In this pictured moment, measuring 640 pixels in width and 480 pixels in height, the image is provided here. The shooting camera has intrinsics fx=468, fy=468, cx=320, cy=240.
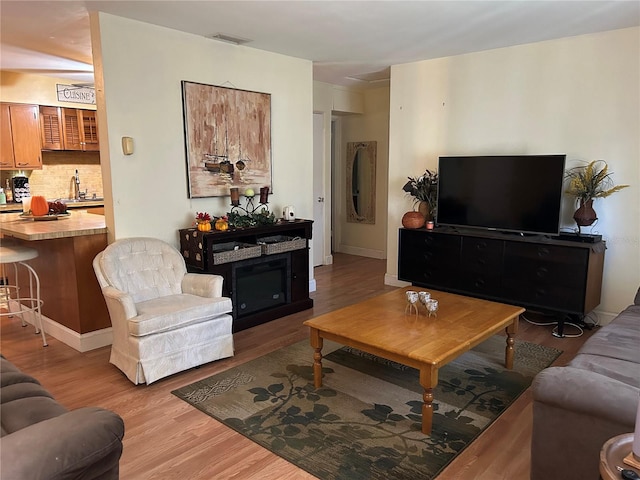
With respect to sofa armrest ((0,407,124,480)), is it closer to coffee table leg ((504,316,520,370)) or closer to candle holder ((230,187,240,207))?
coffee table leg ((504,316,520,370))

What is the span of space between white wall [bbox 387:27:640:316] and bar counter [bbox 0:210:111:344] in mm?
3367

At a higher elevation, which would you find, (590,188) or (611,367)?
(590,188)

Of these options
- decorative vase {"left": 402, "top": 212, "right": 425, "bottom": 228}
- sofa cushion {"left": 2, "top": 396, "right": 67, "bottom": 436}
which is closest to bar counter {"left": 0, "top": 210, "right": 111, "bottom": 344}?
sofa cushion {"left": 2, "top": 396, "right": 67, "bottom": 436}

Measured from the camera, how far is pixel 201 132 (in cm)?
400

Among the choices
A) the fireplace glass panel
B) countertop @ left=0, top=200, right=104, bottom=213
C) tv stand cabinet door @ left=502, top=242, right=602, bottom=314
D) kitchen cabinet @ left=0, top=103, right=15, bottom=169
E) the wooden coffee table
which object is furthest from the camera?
kitchen cabinet @ left=0, top=103, right=15, bottom=169

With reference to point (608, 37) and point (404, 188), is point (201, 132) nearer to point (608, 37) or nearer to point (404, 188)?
point (404, 188)

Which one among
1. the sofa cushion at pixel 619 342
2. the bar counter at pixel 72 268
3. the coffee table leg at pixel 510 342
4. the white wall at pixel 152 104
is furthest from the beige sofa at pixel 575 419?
the bar counter at pixel 72 268

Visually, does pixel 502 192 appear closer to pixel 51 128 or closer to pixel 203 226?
pixel 203 226

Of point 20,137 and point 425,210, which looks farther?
point 20,137

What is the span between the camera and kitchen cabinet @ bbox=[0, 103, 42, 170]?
5641mm

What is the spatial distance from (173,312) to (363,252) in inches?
178

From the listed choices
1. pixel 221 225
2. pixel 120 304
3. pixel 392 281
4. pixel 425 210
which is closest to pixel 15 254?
pixel 120 304

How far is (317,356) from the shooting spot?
291cm

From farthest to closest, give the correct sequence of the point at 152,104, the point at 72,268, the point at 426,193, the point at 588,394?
1. the point at 426,193
2. the point at 152,104
3. the point at 72,268
4. the point at 588,394
